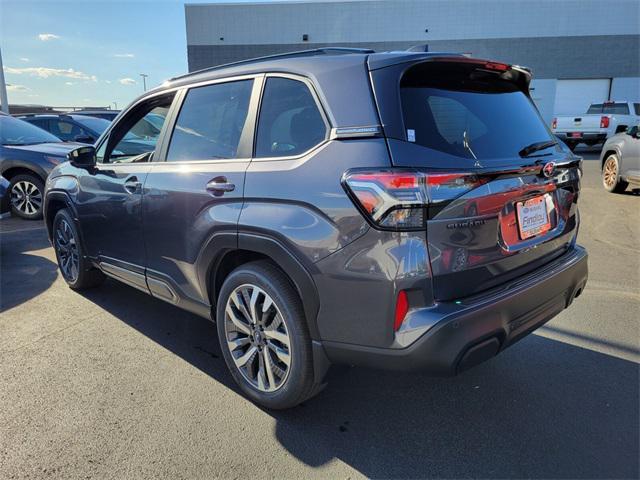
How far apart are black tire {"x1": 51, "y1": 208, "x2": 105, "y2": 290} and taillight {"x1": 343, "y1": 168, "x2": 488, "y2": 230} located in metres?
3.24

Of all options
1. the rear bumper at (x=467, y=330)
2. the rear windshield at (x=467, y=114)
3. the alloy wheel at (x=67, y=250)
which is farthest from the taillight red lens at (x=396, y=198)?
the alloy wheel at (x=67, y=250)

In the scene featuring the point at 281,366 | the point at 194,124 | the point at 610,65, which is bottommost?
the point at 281,366

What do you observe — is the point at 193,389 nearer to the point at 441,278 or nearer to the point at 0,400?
the point at 0,400

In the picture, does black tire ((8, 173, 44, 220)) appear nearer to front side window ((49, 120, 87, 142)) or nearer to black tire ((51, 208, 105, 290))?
front side window ((49, 120, 87, 142))

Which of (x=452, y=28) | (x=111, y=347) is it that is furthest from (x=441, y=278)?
(x=452, y=28)

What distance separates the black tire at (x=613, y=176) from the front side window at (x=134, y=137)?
8.82 m

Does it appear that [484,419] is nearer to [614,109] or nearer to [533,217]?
[533,217]

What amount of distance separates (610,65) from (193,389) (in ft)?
120

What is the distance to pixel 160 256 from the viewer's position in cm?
322

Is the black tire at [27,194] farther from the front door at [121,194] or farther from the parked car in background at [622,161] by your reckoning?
the parked car in background at [622,161]

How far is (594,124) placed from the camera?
56.5ft

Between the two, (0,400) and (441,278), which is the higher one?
(441,278)

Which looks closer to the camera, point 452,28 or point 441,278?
point 441,278

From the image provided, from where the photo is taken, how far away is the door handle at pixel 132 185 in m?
3.32
